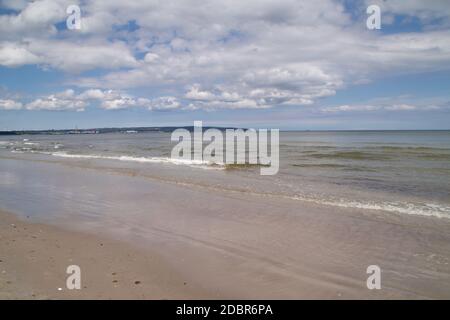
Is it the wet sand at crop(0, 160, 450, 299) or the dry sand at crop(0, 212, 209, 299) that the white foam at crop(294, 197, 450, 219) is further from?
the dry sand at crop(0, 212, 209, 299)

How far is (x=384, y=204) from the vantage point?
11.7 m

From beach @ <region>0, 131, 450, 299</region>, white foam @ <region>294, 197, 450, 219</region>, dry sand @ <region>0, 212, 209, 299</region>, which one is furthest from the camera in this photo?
white foam @ <region>294, 197, 450, 219</region>

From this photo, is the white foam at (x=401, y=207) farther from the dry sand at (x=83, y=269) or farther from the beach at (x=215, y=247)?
the dry sand at (x=83, y=269)

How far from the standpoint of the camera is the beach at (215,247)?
209 inches

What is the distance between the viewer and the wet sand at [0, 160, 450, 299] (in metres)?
5.33

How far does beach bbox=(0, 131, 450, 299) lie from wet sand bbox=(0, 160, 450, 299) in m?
0.03

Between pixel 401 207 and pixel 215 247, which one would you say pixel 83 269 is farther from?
pixel 401 207

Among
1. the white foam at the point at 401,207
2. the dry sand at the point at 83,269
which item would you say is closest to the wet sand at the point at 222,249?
the dry sand at the point at 83,269

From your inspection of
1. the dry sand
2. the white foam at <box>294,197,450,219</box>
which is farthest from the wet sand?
the white foam at <box>294,197,450,219</box>

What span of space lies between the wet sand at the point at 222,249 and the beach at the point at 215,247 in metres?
0.03

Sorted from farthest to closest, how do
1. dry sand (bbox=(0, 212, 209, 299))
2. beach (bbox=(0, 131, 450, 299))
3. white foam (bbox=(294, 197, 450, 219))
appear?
1. white foam (bbox=(294, 197, 450, 219))
2. beach (bbox=(0, 131, 450, 299))
3. dry sand (bbox=(0, 212, 209, 299))

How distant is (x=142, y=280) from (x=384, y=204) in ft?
29.9
